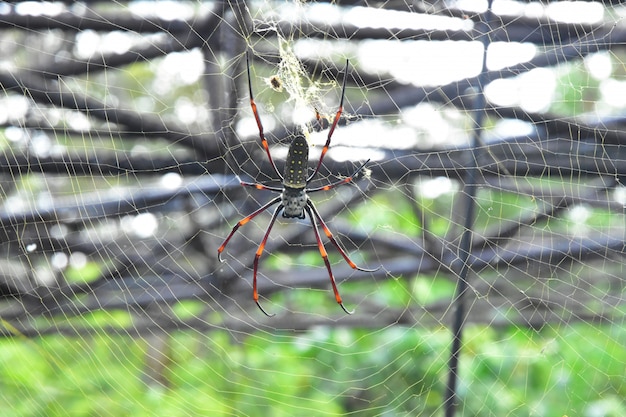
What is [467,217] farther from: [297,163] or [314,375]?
[314,375]

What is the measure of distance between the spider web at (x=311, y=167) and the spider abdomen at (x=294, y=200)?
18cm

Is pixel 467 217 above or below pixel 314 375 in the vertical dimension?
above

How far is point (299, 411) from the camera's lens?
Result: 407cm

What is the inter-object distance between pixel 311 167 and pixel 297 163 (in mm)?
726

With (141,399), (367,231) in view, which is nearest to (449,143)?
(367,231)

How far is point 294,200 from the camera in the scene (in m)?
1.98

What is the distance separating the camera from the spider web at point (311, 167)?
2162 millimetres

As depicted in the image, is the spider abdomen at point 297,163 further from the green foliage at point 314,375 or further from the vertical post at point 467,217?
the green foliage at point 314,375

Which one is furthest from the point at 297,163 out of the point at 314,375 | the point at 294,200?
the point at 314,375

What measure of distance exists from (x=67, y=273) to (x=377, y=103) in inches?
84.5

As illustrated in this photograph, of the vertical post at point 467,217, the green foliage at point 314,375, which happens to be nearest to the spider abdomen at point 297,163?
the vertical post at point 467,217

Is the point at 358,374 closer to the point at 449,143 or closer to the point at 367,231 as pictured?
the point at 367,231

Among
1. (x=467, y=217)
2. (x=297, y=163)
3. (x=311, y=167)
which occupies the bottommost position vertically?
(x=467, y=217)

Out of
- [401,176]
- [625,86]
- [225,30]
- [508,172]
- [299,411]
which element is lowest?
[299,411]
